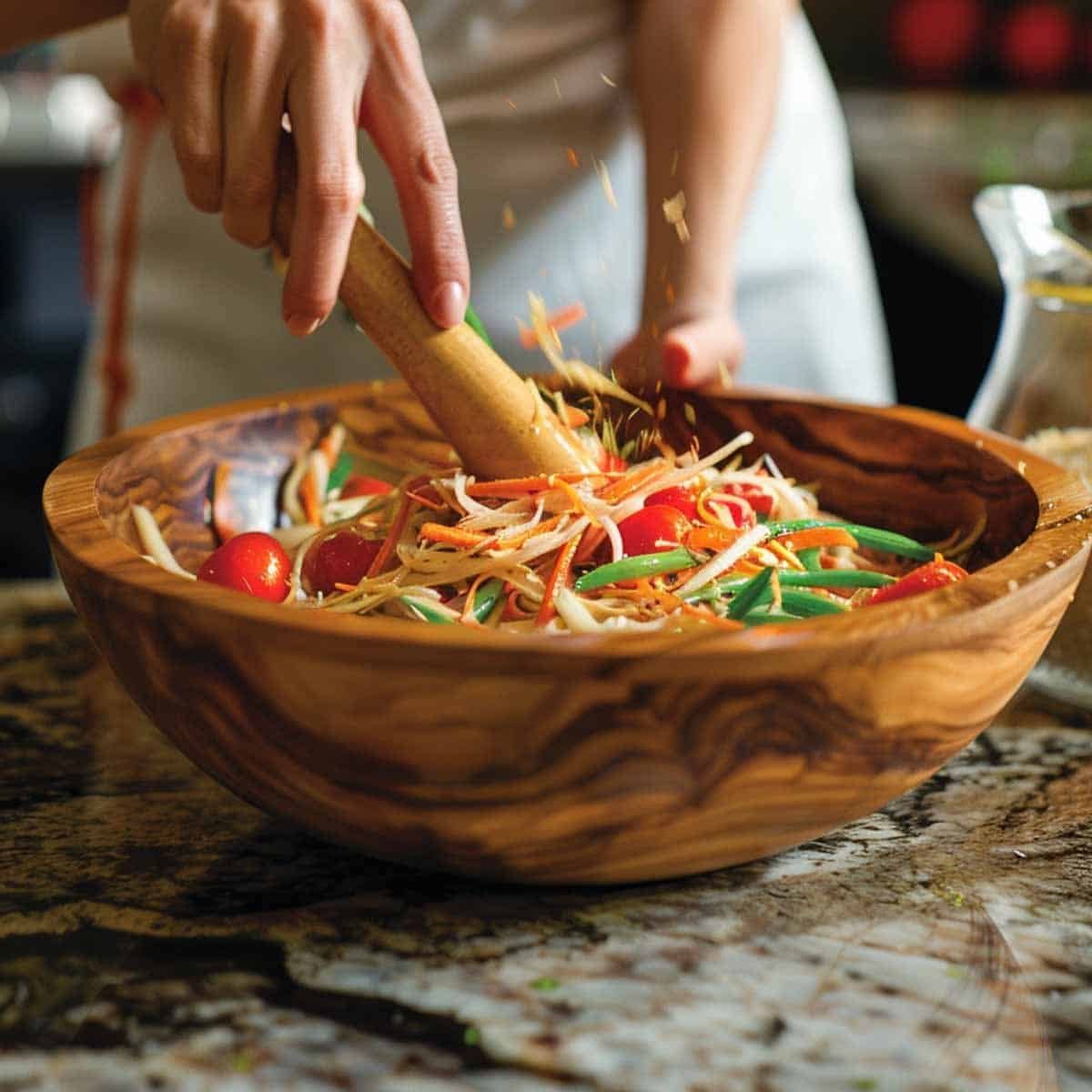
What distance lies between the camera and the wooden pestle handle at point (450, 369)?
120cm

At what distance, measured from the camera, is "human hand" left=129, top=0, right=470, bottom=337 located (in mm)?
1084

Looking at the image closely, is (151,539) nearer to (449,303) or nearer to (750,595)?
(449,303)

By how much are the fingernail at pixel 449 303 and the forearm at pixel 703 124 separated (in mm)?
495

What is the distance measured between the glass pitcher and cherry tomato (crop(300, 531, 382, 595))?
0.63 meters

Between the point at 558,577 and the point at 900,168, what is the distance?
3914 millimetres

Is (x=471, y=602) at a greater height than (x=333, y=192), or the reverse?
(x=333, y=192)

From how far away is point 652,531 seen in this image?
111 centimetres

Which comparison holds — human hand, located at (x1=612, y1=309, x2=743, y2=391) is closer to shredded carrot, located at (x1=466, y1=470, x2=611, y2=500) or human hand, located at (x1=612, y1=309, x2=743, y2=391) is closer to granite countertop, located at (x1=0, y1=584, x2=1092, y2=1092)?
shredded carrot, located at (x1=466, y1=470, x2=611, y2=500)

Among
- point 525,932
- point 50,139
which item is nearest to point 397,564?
point 525,932

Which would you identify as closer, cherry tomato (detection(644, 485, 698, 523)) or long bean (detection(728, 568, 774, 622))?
long bean (detection(728, 568, 774, 622))

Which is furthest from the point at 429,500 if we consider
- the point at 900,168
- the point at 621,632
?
the point at 900,168

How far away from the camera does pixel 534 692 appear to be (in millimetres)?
782

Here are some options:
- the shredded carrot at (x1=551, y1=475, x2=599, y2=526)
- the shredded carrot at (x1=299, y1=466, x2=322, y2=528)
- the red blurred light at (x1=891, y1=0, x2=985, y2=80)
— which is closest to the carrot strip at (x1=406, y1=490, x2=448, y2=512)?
the shredded carrot at (x1=551, y1=475, x2=599, y2=526)

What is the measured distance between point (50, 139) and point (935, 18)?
327 cm
